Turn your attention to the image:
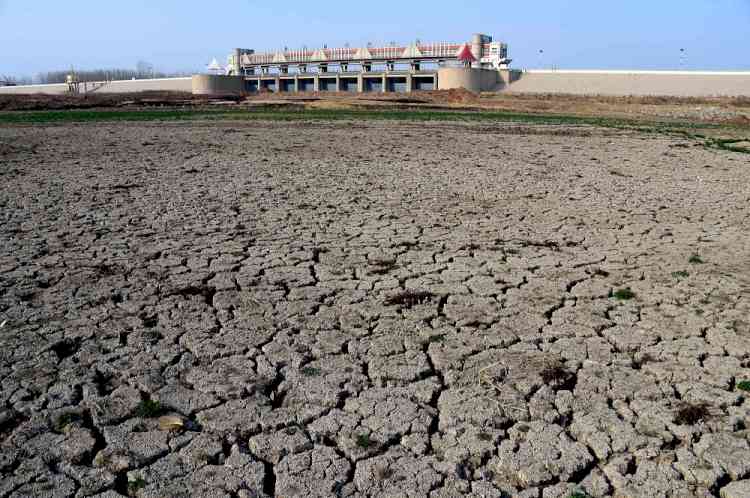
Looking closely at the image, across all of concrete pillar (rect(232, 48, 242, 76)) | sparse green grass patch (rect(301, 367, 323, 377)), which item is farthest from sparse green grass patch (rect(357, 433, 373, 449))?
concrete pillar (rect(232, 48, 242, 76))

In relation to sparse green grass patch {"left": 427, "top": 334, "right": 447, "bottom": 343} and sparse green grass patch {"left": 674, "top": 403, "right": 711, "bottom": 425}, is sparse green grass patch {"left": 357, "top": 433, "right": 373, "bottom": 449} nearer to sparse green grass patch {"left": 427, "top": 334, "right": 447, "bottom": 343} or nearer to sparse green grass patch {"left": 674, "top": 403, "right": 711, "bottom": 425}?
sparse green grass patch {"left": 427, "top": 334, "right": 447, "bottom": 343}

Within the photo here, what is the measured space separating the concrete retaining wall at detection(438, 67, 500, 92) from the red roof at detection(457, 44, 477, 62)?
6.10 metres

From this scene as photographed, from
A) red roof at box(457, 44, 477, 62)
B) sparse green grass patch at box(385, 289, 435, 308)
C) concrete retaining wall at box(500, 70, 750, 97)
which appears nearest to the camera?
sparse green grass patch at box(385, 289, 435, 308)

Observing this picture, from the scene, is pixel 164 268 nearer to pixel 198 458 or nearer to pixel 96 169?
pixel 198 458

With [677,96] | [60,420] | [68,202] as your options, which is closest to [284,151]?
[68,202]

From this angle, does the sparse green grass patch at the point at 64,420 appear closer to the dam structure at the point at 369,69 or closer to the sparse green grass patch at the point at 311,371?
the sparse green grass patch at the point at 311,371

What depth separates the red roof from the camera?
61906 millimetres

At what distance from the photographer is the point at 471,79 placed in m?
55.3

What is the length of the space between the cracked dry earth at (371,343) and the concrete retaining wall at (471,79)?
49548 millimetres

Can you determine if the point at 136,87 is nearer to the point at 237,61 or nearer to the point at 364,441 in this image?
the point at 237,61

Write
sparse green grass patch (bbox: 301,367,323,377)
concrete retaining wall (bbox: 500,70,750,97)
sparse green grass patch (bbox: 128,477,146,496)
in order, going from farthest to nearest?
concrete retaining wall (bbox: 500,70,750,97), sparse green grass patch (bbox: 301,367,323,377), sparse green grass patch (bbox: 128,477,146,496)

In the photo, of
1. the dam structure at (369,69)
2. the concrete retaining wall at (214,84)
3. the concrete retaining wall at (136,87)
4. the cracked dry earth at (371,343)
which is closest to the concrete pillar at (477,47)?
the dam structure at (369,69)

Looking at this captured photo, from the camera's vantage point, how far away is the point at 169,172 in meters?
9.19

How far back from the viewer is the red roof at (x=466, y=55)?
61906 millimetres
